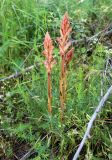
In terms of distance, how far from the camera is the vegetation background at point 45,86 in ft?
6.84

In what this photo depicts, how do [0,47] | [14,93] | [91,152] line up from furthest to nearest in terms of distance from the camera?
[0,47]
[14,93]
[91,152]

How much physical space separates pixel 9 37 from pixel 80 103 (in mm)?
1019

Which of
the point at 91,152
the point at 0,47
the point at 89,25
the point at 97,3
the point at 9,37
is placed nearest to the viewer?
the point at 91,152

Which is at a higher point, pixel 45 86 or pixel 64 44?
pixel 64 44

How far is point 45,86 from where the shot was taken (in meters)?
2.31

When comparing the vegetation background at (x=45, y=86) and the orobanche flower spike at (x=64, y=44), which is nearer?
the orobanche flower spike at (x=64, y=44)

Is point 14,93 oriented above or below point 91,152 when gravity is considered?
above

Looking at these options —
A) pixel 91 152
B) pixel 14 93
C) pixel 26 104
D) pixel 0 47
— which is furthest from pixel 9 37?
pixel 91 152

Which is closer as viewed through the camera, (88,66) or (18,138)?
(18,138)

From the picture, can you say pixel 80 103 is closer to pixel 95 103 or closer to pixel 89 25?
pixel 95 103

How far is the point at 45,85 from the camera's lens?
2314 mm

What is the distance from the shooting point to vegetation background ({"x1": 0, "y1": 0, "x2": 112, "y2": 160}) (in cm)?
208

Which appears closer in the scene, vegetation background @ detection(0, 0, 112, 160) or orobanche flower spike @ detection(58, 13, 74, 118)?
orobanche flower spike @ detection(58, 13, 74, 118)

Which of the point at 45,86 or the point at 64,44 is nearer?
the point at 64,44
